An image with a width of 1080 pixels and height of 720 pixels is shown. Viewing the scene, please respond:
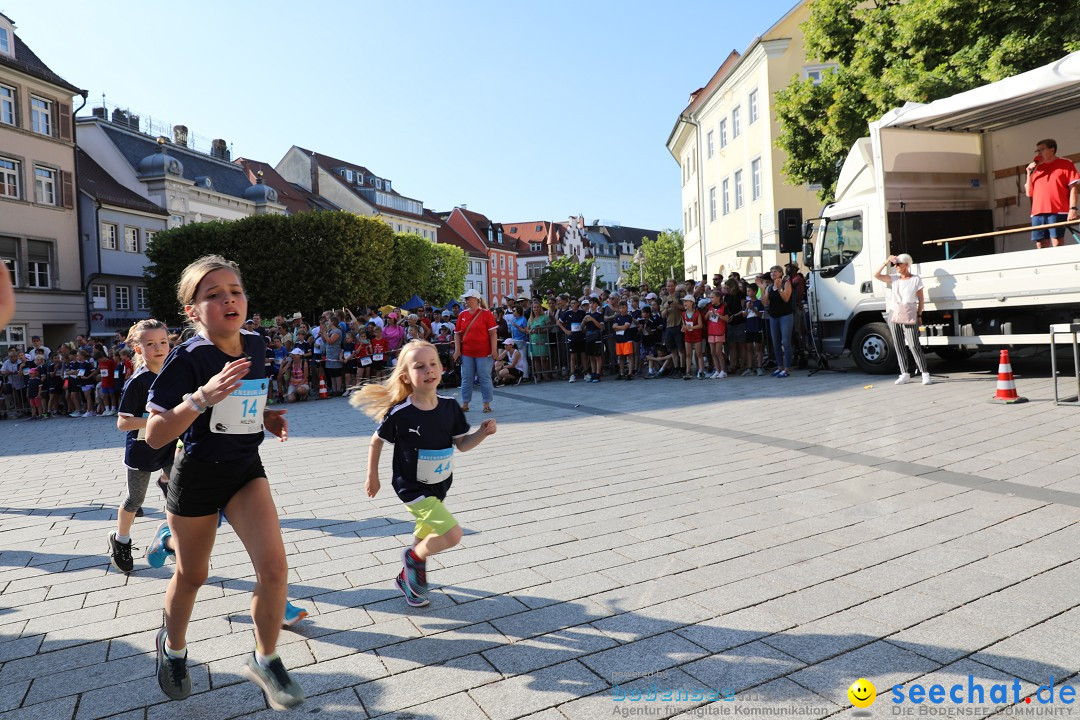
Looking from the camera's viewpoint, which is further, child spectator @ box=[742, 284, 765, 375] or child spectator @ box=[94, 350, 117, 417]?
child spectator @ box=[94, 350, 117, 417]

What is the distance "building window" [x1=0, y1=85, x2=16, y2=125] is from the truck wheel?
122ft

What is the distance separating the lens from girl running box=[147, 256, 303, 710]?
10.00 ft

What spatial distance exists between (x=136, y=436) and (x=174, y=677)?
9.07 ft

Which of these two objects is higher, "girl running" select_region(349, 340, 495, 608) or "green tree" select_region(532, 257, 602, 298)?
"green tree" select_region(532, 257, 602, 298)

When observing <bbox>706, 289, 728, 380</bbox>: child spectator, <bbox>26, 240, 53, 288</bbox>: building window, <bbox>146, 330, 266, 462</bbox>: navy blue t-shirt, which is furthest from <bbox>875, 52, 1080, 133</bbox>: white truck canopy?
<bbox>26, 240, 53, 288</bbox>: building window

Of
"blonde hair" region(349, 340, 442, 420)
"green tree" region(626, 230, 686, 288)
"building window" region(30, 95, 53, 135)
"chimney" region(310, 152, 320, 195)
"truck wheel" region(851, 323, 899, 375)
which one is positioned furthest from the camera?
"green tree" region(626, 230, 686, 288)

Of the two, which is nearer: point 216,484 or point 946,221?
point 216,484

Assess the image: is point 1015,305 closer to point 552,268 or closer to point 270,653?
point 270,653

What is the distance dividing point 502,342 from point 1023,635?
16848 mm

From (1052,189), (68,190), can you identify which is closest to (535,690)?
(1052,189)

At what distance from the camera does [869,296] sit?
14211mm

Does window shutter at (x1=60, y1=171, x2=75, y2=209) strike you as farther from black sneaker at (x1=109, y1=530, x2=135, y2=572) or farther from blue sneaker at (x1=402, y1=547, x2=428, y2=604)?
blue sneaker at (x1=402, y1=547, x2=428, y2=604)

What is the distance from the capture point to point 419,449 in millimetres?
4172

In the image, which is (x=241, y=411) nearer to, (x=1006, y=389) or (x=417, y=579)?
(x=417, y=579)
